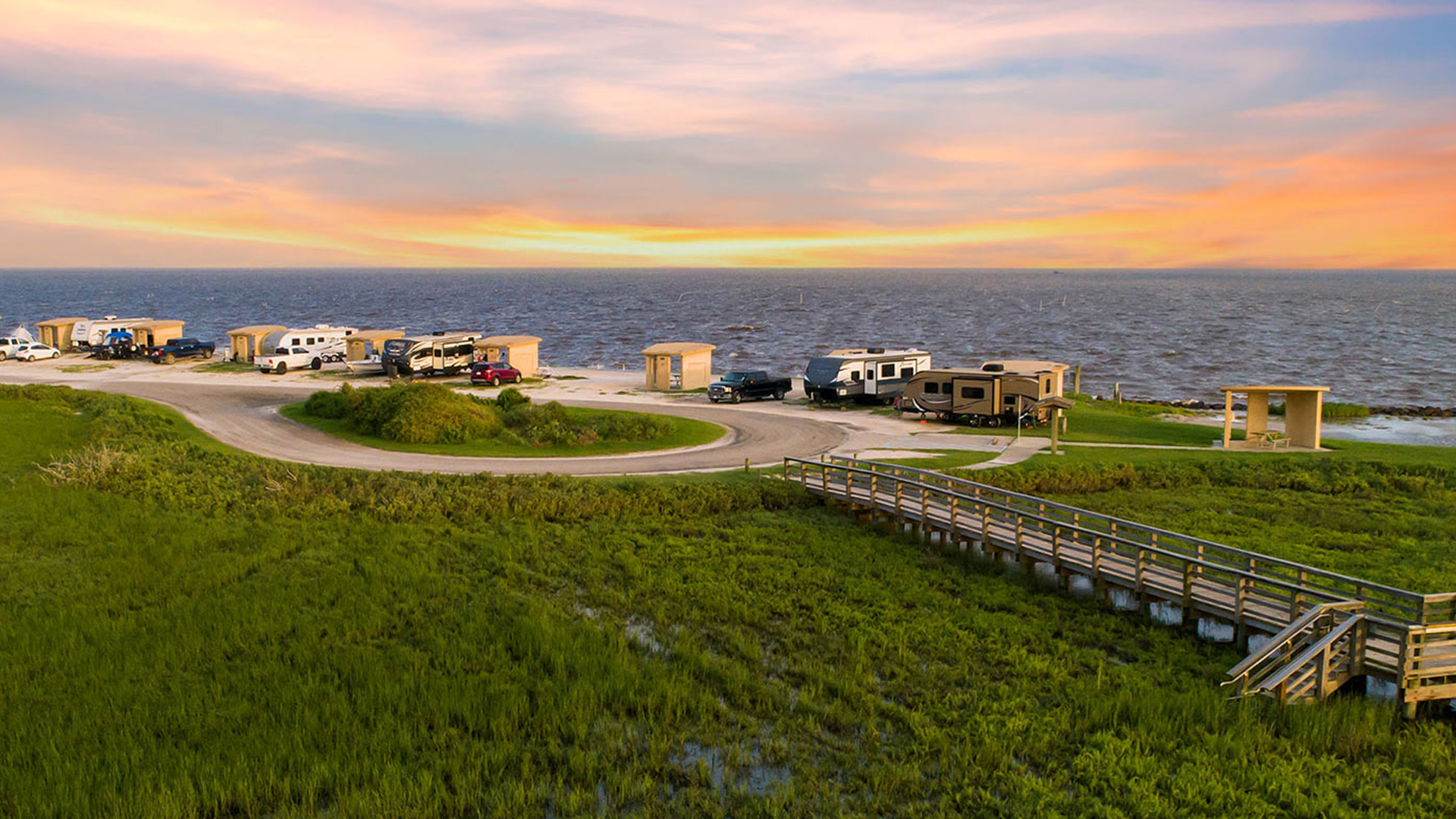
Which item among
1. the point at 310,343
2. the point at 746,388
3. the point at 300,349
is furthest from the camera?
the point at 310,343

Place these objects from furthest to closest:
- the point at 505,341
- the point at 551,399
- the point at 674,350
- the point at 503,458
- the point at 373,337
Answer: the point at 373,337, the point at 505,341, the point at 674,350, the point at 551,399, the point at 503,458

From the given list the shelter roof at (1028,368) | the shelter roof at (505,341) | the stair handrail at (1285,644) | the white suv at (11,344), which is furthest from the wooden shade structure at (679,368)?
the white suv at (11,344)

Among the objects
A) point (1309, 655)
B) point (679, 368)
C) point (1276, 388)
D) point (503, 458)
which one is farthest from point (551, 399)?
point (1309, 655)

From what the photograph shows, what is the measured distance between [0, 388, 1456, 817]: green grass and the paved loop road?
8122mm

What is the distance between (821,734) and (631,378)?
47.6m

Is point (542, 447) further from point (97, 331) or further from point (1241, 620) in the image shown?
point (97, 331)

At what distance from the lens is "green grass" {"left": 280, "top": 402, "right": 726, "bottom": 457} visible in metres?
36.6

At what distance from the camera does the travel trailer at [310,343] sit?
6147 centimetres

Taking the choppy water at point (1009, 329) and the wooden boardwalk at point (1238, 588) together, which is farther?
the choppy water at point (1009, 329)

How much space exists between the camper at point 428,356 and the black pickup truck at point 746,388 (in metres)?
16.8

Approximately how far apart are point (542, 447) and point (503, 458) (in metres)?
2.72

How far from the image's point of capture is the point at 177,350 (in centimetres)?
6756

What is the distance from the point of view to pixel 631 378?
61000 millimetres

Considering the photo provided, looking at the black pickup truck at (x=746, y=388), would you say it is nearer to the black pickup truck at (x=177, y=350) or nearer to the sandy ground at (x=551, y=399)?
the sandy ground at (x=551, y=399)
